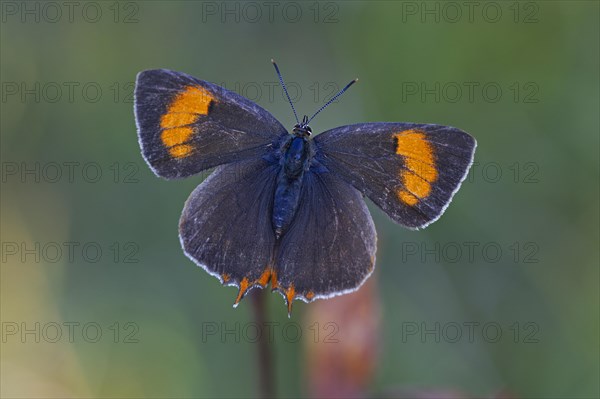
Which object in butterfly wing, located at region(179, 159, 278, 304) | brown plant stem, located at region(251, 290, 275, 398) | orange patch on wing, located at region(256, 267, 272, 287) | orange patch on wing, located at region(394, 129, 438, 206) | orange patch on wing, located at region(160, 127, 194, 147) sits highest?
orange patch on wing, located at region(160, 127, 194, 147)

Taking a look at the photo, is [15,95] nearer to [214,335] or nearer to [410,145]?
[214,335]

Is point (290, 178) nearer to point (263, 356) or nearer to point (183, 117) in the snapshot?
point (183, 117)

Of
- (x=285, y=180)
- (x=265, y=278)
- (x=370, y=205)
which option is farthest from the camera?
(x=370, y=205)

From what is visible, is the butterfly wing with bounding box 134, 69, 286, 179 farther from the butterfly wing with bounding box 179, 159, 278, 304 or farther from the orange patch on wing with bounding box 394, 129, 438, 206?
the orange patch on wing with bounding box 394, 129, 438, 206

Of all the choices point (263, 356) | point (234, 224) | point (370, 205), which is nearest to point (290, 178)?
point (234, 224)

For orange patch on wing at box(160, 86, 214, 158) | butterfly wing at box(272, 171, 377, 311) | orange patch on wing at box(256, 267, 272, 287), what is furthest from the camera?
orange patch on wing at box(160, 86, 214, 158)

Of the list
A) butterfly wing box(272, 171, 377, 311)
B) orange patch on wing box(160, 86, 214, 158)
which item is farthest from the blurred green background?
orange patch on wing box(160, 86, 214, 158)

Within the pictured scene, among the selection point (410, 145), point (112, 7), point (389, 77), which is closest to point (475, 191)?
point (389, 77)
